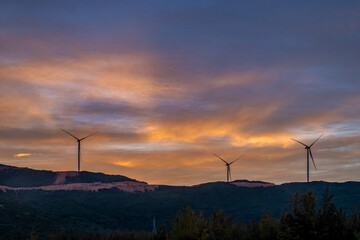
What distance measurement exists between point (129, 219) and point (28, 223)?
66803 mm

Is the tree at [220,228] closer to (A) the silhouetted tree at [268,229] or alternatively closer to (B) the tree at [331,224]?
(A) the silhouetted tree at [268,229]

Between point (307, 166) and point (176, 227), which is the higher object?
point (307, 166)

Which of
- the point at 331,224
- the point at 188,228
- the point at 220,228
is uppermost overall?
the point at 331,224

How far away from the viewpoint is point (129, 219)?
7082 inches

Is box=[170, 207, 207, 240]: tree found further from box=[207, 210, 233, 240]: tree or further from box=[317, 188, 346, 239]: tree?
box=[317, 188, 346, 239]: tree

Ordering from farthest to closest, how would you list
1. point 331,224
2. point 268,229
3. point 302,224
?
point 268,229
point 331,224
point 302,224

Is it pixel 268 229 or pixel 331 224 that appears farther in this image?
pixel 268 229

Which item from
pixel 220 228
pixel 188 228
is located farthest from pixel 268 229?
A: pixel 188 228

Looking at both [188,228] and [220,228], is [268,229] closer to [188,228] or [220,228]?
[220,228]

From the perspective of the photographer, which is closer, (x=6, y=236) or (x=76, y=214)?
(x=6, y=236)

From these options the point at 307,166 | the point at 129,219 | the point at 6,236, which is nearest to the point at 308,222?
the point at 6,236

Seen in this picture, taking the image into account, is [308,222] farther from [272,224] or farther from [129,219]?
[129,219]

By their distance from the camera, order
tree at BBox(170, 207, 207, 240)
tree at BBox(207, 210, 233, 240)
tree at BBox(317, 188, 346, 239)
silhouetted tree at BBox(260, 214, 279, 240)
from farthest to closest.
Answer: tree at BBox(207, 210, 233, 240), silhouetted tree at BBox(260, 214, 279, 240), tree at BBox(170, 207, 207, 240), tree at BBox(317, 188, 346, 239)

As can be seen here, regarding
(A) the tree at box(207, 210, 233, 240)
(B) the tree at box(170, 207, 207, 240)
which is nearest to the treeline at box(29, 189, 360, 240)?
(B) the tree at box(170, 207, 207, 240)
